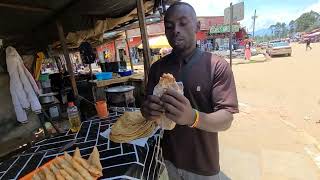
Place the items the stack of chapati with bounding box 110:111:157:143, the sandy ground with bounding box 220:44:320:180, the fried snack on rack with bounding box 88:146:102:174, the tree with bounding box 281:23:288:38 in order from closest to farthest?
the fried snack on rack with bounding box 88:146:102:174 → the stack of chapati with bounding box 110:111:157:143 → the sandy ground with bounding box 220:44:320:180 → the tree with bounding box 281:23:288:38

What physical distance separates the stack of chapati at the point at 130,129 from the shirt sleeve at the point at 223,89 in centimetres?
84

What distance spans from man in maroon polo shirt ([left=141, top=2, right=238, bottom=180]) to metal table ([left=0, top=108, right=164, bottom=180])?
15 centimetres

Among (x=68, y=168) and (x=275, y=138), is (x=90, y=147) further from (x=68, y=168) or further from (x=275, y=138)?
(x=275, y=138)

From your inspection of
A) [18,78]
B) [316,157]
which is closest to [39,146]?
[18,78]

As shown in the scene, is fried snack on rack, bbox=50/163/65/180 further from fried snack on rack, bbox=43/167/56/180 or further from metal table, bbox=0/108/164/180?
metal table, bbox=0/108/164/180

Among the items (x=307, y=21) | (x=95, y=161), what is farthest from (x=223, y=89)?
(x=307, y=21)

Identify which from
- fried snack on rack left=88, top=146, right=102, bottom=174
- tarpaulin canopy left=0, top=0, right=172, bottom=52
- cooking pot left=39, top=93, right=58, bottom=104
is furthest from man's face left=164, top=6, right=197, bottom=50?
cooking pot left=39, top=93, right=58, bottom=104

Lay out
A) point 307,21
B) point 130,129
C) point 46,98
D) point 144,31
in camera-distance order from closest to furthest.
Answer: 1. point 130,129
2. point 144,31
3. point 46,98
4. point 307,21

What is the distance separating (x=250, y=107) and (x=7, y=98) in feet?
22.5

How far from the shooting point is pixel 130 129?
95.2 inches

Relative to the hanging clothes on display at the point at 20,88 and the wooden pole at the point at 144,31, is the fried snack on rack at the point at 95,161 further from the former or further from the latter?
the wooden pole at the point at 144,31

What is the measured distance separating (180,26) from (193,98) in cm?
51

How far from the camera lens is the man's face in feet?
6.21

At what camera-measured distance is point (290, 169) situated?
4.29m
